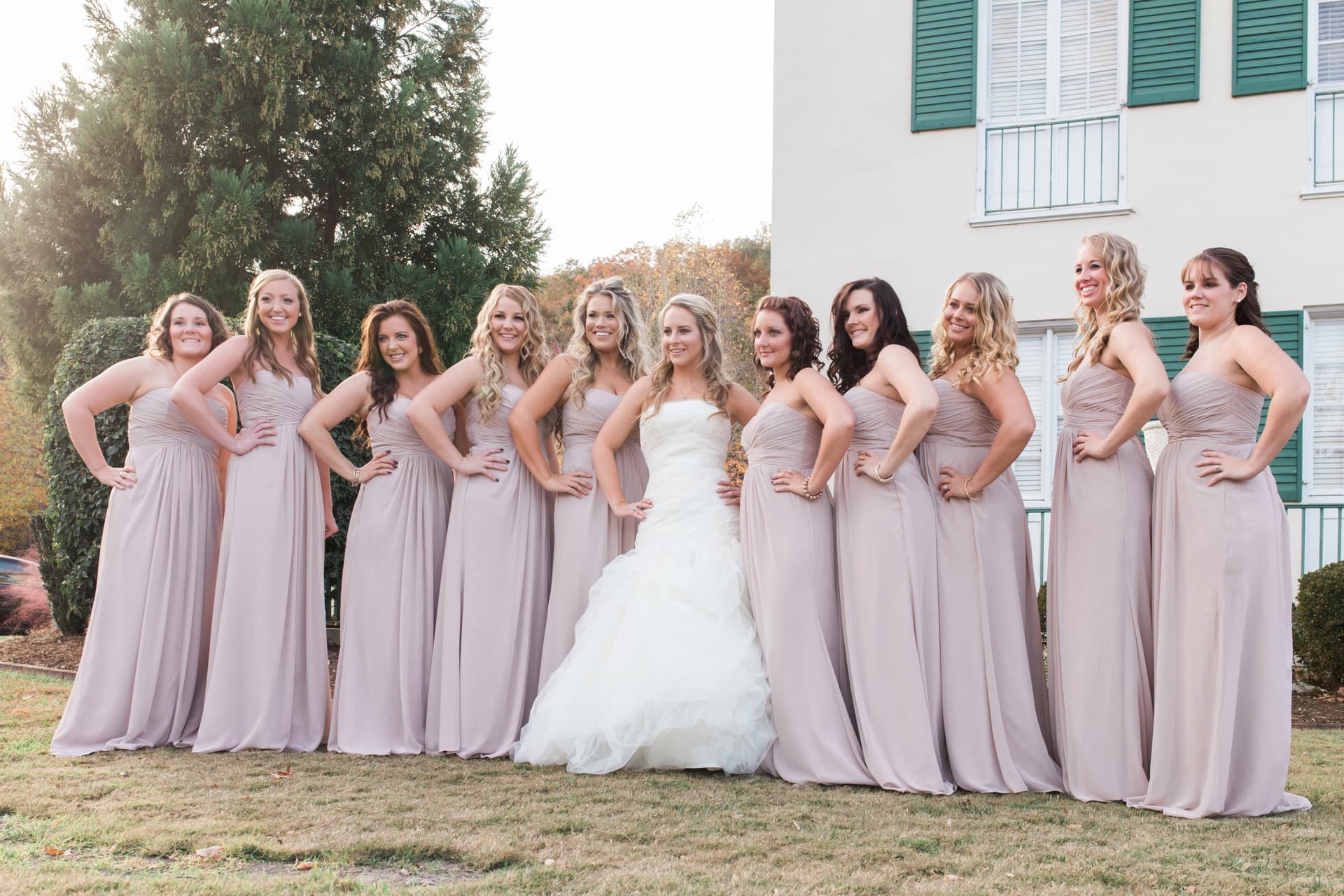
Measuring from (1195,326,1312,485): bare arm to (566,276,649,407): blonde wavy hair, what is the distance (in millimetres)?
2955

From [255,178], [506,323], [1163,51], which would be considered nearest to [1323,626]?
[1163,51]

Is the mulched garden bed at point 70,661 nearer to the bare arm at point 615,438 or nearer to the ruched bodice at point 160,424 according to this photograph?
the ruched bodice at point 160,424

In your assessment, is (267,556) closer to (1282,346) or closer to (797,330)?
(797,330)

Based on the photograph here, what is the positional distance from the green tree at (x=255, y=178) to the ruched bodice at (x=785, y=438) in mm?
11952

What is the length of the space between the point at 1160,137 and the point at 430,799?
9.53 m

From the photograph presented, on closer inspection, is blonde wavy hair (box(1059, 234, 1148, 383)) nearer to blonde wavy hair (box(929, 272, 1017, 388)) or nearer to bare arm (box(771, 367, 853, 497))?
blonde wavy hair (box(929, 272, 1017, 388))

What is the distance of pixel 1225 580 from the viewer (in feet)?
17.0

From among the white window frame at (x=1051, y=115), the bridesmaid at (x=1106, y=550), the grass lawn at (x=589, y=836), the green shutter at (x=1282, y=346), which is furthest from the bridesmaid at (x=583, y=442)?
the white window frame at (x=1051, y=115)

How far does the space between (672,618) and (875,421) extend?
4.54 feet

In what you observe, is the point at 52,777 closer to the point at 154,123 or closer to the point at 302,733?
the point at 302,733

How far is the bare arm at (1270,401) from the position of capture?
5.14 meters

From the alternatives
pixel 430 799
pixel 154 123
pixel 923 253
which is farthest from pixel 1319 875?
pixel 154 123

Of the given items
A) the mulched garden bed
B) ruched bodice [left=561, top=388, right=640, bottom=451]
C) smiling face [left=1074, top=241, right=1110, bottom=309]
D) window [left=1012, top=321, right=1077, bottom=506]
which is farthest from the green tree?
smiling face [left=1074, top=241, right=1110, bottom=309]

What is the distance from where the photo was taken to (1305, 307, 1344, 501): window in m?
11.1
